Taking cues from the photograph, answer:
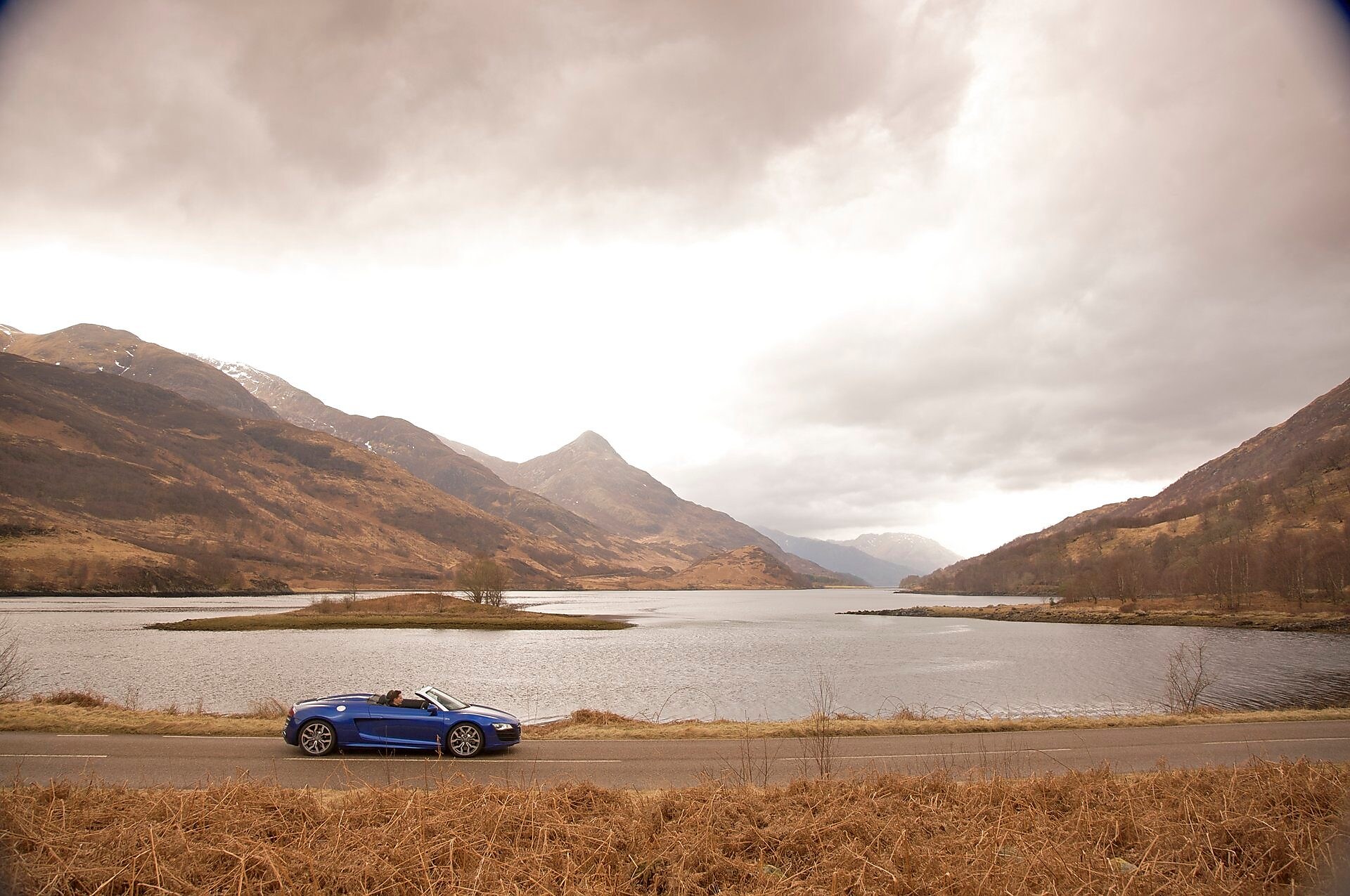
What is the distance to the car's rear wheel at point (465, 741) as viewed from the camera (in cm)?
1892

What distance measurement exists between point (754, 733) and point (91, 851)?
18.3 metres

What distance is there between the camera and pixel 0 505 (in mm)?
198250

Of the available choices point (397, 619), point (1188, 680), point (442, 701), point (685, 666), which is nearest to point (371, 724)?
point (442, 701)

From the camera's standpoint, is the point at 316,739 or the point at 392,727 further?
the point at 392,727

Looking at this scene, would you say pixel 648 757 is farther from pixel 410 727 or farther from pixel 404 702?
pixel 404 702

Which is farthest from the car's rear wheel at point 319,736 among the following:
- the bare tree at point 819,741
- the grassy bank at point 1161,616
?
the grassy bank at point 1161,616

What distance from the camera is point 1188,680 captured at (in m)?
36.7

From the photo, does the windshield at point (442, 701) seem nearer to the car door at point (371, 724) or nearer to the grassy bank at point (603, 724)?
the car door at point (371, 724)

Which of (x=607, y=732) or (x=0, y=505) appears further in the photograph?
(x=0, y=505)

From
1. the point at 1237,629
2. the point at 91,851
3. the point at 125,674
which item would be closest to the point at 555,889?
the point at 91,851

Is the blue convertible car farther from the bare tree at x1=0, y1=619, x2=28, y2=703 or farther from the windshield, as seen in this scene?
the bare tree at x1=0, y1=619, x2=28, y2=703

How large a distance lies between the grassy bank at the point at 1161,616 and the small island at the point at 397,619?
8046cm

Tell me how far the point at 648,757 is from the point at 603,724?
23.7 ft

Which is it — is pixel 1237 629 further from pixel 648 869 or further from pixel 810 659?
pixel 648 869
